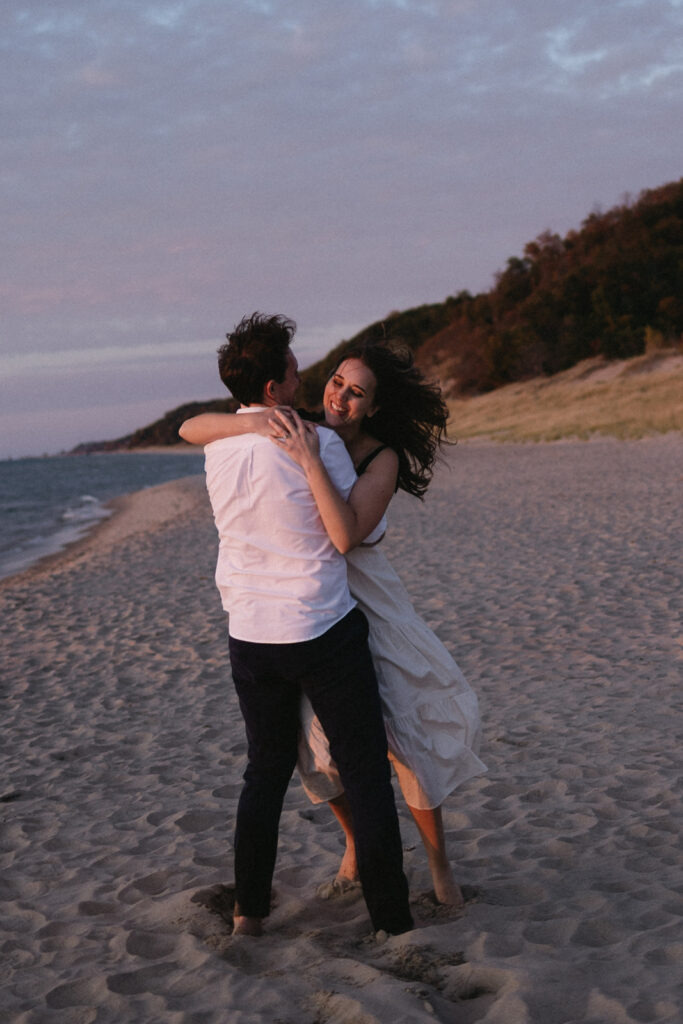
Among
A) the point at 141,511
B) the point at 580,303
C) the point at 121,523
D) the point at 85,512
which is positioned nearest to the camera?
the point at 121,523

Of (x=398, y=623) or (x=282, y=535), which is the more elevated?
(x=282, y=535)

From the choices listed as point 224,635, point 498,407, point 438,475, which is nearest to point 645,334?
point 498,407

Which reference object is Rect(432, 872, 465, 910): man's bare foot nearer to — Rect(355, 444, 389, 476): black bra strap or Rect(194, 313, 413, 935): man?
Rect(194, 313, 413, 935): man

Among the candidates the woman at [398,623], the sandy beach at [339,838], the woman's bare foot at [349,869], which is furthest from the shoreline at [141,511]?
the woman at [398,623]

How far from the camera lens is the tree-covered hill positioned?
143 ft

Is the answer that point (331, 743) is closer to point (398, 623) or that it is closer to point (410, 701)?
point (410, 701)

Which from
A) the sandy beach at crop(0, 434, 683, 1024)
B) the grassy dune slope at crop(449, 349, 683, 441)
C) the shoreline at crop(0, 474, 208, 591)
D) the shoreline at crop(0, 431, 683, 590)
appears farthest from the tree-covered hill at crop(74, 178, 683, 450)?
the sandy beach at crop(0, 434, 683, 1024)

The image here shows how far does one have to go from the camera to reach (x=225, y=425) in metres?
2.57

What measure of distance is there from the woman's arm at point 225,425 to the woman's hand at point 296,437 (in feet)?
0.12

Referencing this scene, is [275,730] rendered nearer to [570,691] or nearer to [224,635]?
[570,691]

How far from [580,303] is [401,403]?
47.8 meters

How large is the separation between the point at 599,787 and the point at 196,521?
16121 millimetres

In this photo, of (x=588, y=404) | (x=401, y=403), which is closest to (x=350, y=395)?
(x=401, y=403)

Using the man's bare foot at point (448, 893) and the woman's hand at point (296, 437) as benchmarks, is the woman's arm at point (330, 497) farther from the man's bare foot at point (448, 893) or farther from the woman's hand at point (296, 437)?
the man's bare foot at point (448, 893)
